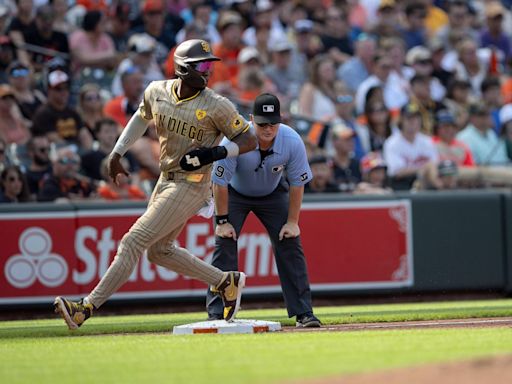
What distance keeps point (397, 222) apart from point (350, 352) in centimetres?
742

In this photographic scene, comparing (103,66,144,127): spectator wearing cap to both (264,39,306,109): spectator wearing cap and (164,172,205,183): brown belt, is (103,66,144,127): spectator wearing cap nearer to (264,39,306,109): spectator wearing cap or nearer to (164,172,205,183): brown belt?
(264,39,306,109): spectator wearing cap

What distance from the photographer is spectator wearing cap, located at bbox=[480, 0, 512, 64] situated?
22047mm

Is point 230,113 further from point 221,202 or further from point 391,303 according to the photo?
point 391,303

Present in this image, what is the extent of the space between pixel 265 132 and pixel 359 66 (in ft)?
31.7

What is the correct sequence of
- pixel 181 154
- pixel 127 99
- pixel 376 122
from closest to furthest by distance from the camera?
Answer: 1. pixel 181 154
2. pixel 127 99
3. pixel 376 122

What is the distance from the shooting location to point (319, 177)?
15.2 metres

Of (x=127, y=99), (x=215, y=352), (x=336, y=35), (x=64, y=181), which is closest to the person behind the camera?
(x=215, y=352)

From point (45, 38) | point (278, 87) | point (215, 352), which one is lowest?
point (215, 352)

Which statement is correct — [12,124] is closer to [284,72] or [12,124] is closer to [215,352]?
[284,72]

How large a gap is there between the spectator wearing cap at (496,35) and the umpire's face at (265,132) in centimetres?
1278

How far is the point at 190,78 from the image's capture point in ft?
31.6

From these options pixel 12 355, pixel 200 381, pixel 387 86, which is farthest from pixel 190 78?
pixel 387 86

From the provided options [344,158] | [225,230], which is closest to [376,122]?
[344,158]

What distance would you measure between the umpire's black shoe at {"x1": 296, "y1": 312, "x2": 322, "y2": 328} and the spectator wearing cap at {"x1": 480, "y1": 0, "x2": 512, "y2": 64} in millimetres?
12707
